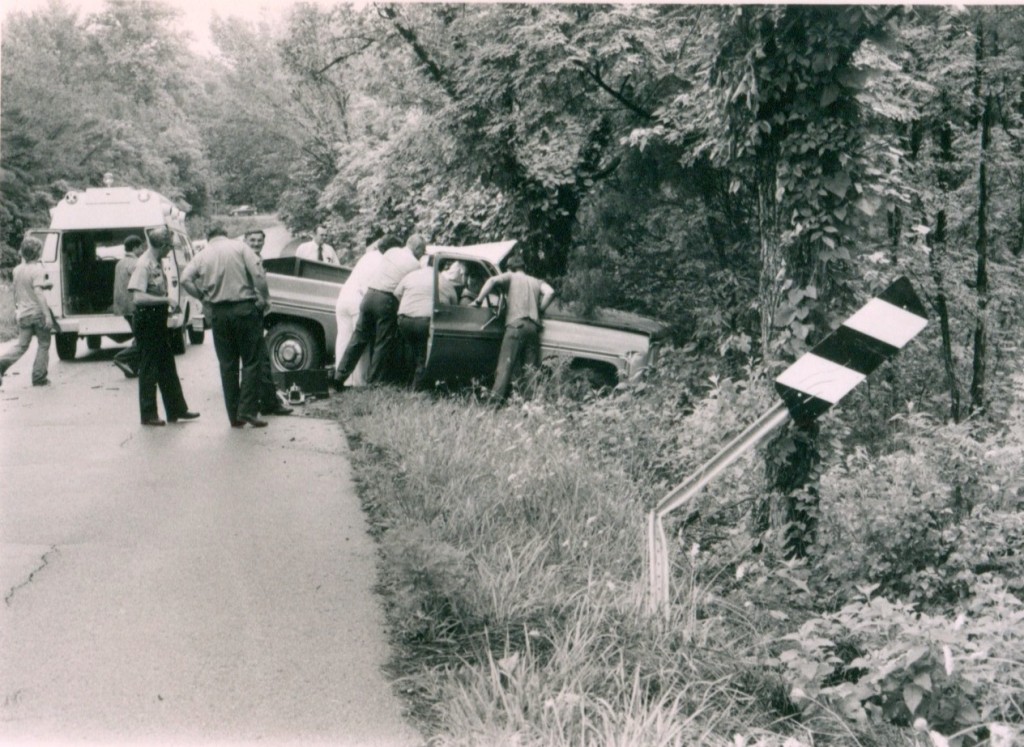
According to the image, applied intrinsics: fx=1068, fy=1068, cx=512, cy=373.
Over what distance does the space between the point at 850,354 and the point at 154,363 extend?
712 cm

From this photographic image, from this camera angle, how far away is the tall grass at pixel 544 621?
3.75 metres

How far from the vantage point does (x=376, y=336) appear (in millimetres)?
12023

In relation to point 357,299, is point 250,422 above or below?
below

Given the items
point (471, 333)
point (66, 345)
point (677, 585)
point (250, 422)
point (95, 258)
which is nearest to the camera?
point (677, 585)

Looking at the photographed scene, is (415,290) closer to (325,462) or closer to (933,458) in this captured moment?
(325,462)

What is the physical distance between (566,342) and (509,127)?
4.26m

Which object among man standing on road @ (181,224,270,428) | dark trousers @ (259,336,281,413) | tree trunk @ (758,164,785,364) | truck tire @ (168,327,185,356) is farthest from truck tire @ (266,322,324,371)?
tree trunk @ (758,164,785,364)

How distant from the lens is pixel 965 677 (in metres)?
3.89

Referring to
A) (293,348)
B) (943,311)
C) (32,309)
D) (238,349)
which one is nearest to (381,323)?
(293,348)

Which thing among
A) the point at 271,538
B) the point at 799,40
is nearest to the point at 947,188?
the point at 799,40

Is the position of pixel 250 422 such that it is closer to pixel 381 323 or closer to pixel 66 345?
pixel 381 323

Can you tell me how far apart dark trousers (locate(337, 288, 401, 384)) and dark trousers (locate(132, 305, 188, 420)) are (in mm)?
2144

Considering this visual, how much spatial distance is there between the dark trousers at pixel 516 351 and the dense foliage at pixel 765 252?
130 centimetres

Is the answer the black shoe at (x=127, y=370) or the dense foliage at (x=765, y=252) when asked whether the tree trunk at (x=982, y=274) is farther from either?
the black shoe at (x=127, y=370)
